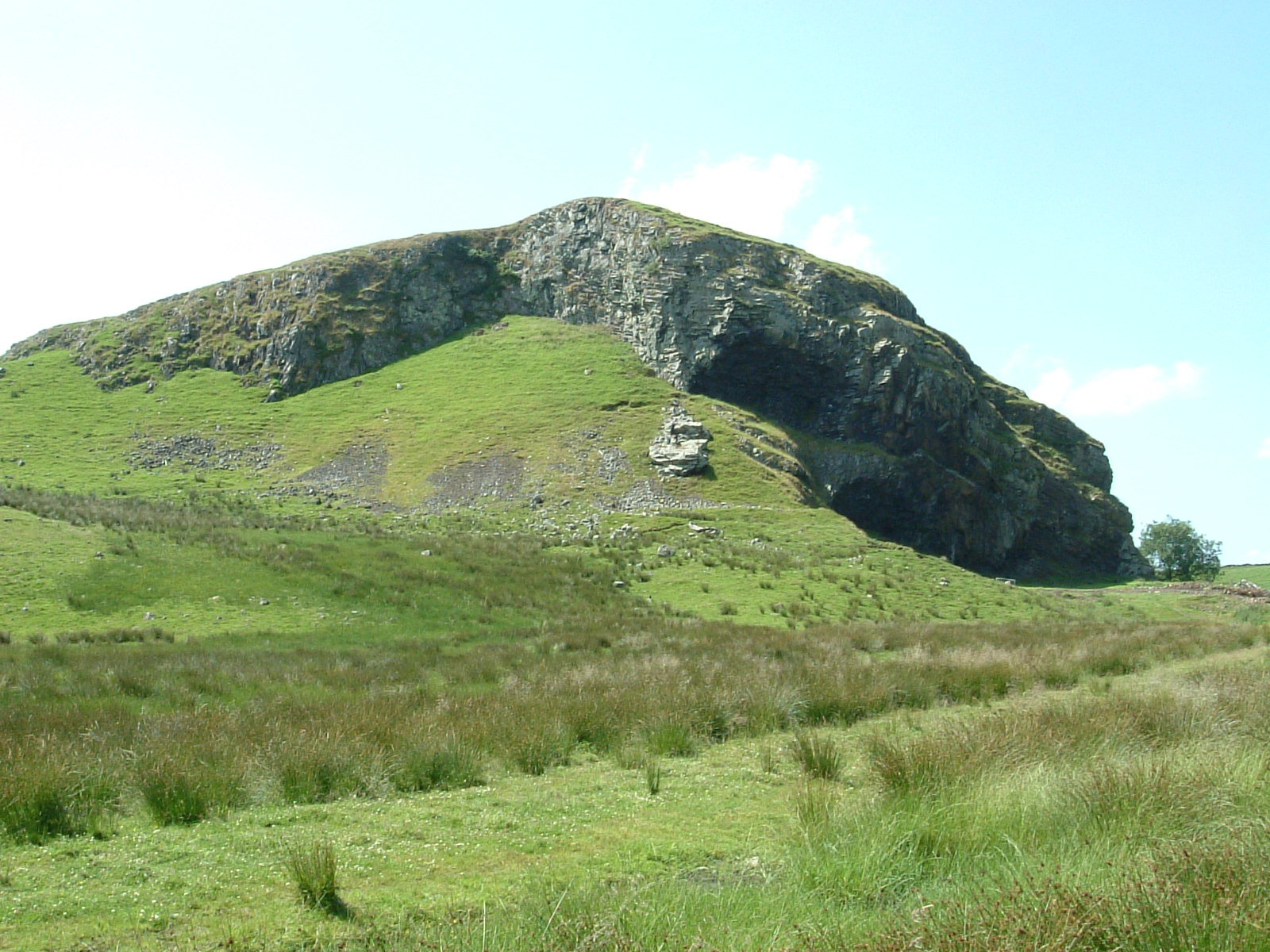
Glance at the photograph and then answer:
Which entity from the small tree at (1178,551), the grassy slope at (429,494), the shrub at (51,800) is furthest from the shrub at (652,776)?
the small tree at (1178,551)

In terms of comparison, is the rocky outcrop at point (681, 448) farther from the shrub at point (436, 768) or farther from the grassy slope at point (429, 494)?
the shrub at point (436, 768)

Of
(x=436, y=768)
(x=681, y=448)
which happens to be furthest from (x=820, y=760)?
(x=681, y=448)

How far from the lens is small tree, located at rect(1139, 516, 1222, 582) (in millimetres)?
85000

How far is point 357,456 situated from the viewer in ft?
190

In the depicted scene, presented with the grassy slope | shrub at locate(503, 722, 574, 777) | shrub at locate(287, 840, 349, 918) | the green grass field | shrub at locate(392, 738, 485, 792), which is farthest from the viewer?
the grassy slope

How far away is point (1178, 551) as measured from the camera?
87188 millimetres

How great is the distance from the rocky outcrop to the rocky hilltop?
10.8 m

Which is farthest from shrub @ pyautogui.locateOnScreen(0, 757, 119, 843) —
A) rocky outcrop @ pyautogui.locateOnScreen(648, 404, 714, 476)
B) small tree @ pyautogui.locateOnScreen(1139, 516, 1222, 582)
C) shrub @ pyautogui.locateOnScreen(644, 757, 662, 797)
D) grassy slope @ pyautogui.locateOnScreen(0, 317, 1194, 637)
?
small tree @ pyautogui.locateOnScreen(1139, 516, 1222, 582)

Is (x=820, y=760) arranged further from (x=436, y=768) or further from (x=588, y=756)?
(x=436, y=768)

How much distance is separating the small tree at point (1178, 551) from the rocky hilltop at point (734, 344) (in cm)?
618

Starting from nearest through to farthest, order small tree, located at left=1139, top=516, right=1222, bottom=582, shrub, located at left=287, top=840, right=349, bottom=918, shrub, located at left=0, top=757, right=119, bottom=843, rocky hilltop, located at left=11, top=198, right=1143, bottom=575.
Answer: shrub, located at left=287, top=840, right=349, bottom=918 < shrub, located at left=0, top=757, right=119, bottom=843 < rocky hilltop, located at left=11, top=198, right=1143, bottom=575 < small tree, located at left=1139, top=516, right=1222, bottom=582

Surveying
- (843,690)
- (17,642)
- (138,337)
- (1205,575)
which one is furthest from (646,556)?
(1205,575)

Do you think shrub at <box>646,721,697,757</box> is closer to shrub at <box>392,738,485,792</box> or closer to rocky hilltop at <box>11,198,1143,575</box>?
shrub at <box>392,738,485,792</box>

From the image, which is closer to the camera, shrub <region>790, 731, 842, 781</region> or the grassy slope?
shrub <region>790, 731, 842, 781</region>
